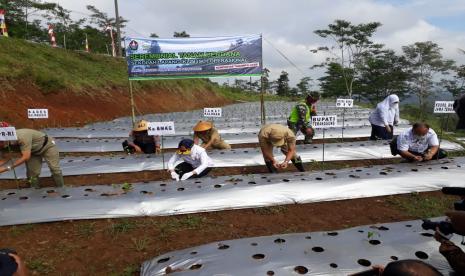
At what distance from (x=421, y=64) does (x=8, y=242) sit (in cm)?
2866

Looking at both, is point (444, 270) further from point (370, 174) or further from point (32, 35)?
point (32, 35)

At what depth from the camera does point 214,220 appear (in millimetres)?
4246

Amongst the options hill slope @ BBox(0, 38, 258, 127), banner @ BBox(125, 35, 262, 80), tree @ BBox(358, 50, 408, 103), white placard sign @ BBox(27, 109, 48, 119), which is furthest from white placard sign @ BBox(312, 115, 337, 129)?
tree @ BBox(358, 50, 408, 103)

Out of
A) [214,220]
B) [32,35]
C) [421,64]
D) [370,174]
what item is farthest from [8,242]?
[32,35]

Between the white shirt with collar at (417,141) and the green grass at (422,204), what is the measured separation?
1.10 metres

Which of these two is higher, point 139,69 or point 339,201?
point 139,69

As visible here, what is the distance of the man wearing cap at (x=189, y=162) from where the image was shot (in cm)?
533

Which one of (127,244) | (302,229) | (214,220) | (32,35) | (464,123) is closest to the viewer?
(464,123)

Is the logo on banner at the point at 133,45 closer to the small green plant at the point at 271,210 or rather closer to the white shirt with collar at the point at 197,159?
the white shirt with collar at the point at 197,159

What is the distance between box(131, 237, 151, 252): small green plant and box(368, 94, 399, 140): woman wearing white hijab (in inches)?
244

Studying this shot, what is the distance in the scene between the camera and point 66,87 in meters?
17.1

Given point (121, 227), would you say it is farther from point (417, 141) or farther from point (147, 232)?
point (417, 141)

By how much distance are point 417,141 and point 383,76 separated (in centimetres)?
2599

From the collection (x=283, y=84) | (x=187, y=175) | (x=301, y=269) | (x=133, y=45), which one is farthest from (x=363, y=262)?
(x=283, y=84)
